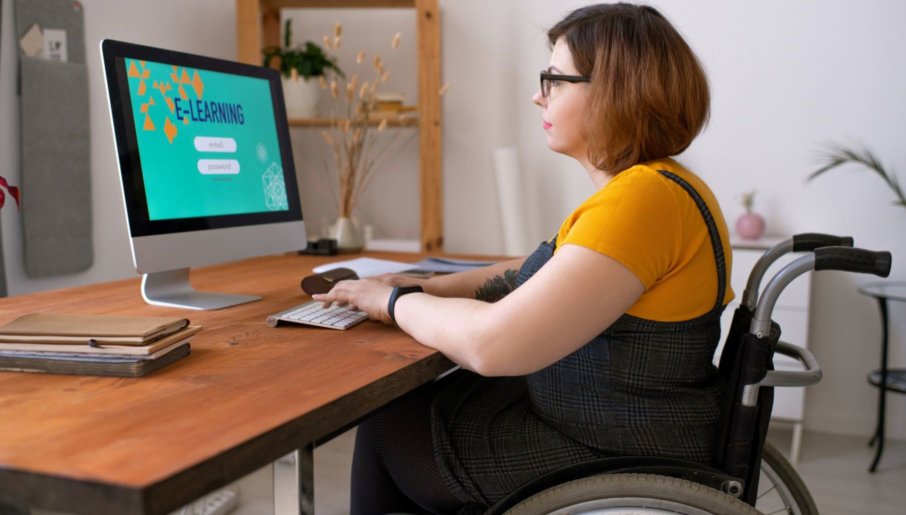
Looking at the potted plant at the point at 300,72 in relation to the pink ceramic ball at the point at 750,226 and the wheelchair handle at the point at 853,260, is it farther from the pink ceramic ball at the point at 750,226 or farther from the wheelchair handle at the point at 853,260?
the wheelchair handle at the point at 853,260

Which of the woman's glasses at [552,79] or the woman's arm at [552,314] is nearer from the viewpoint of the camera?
the woman's arm at [552,314]

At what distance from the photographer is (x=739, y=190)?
141 inches

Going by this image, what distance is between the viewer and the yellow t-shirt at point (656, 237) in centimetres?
118

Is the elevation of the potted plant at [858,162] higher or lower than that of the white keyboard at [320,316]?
higher

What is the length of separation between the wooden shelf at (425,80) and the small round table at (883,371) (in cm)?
160

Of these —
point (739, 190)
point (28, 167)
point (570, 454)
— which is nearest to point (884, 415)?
point (739, 190)

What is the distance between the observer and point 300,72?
3.53m

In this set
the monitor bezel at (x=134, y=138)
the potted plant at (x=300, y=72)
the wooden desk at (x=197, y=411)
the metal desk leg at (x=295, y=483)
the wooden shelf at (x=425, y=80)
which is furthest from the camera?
the potted plant at (x=300, y=72)

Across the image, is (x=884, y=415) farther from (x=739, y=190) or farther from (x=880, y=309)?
(x=739, y=190)

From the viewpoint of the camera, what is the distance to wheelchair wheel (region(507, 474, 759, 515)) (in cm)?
111

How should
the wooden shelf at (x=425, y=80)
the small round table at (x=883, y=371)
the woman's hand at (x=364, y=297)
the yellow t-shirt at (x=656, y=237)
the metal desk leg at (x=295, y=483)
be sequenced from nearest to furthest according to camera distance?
1. the metal desk leg at (x=295, y=483)
2. the yellow t-shirt at (x=656, y=237)
3. the woman's hand at (x=364, y=297)
4. the small round table at (x=883, y=371)
5. the wooden shelf at (x=425, y=80)

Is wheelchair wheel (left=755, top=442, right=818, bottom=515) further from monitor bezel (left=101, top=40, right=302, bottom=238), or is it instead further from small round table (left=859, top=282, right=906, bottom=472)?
small round table (left=859, top=282, right=906, bottom=472)

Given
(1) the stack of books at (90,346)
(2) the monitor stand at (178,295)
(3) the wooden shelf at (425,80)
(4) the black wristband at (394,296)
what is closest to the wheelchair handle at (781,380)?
(4) the black wristband at (394,296)

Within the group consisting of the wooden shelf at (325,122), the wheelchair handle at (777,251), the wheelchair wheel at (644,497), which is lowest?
the wheelchair wheel at (644,497)
